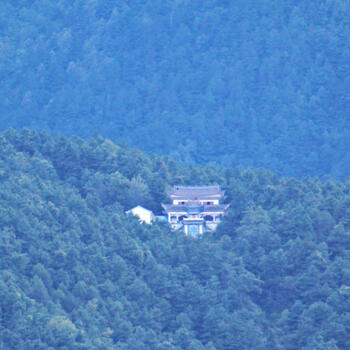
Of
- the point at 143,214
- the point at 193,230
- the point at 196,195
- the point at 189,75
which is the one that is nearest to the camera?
the point at 193,230

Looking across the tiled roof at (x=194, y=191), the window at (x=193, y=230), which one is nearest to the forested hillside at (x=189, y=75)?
the tiled roof at (x=194, y=191)

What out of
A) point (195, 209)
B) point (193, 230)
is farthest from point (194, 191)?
point (193, 230)

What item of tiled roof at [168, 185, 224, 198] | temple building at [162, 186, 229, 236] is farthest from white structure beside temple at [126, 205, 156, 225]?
tiled roof at [168, 185, 224, 198]

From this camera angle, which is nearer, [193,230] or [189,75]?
[193,230]

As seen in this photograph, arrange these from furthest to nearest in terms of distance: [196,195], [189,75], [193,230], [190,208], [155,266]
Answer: [189,75], [196,195], [190,208], [193,230], [155,266]

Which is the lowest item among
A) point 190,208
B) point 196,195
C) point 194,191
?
point 190,208

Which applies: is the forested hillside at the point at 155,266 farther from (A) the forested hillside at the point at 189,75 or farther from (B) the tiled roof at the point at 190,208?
(A) the forested hillside at the point at 189,75

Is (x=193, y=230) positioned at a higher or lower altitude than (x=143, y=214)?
lower

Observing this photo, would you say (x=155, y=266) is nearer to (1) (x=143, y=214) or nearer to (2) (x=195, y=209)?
(1) (x=143, y=214)
